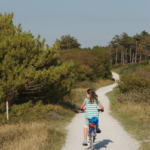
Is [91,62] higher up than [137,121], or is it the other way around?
[91,62]

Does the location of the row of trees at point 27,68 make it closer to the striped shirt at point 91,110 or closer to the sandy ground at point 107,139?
the sandy ground at point 107,139

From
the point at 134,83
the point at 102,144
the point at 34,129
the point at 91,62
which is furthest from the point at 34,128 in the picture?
the point at 91,62

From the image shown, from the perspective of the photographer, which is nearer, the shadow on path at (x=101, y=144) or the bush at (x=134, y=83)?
the shadow on path at (x=101, y=144)

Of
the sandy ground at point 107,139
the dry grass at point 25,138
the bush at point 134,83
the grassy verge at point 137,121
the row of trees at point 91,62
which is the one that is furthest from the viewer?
the row of trees at point 91,62

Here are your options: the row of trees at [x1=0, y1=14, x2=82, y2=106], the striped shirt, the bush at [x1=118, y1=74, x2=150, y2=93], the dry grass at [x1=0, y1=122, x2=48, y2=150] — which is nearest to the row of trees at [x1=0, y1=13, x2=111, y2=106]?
the row of trees at [x1=0, y1=14, x2=82, y2=106]

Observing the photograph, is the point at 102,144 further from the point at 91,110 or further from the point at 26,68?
the point at 26,68

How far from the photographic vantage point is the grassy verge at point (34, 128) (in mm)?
9055

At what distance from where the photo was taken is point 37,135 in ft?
32.8

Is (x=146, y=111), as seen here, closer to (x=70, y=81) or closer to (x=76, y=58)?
(x=70, y=81)

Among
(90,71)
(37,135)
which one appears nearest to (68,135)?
(37,135)

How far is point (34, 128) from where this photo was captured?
434 inches

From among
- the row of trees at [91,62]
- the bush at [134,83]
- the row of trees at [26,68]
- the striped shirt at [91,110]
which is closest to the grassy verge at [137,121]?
the striped shirt at [91,110]

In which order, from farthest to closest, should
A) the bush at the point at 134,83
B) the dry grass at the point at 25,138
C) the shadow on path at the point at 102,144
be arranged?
the bush at the point at 134,83, the shadow on path at the point at 102,144, the dry grass at the point at 25,138

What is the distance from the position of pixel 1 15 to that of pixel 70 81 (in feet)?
18.9
